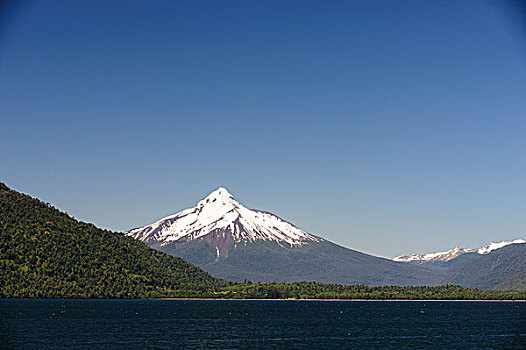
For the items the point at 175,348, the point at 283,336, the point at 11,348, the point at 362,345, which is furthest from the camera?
the point at 283,336

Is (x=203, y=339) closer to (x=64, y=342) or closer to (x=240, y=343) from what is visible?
(x=240, y=343)

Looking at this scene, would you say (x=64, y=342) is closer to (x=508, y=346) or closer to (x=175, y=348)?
(x=175, y=348)

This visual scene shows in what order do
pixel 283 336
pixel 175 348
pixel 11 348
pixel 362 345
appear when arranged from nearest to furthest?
pixel 11 348 < pixel 175 348 < pixel 362 345 < pixel 283 336

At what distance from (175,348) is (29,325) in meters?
66.3

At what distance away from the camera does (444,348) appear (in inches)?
6407

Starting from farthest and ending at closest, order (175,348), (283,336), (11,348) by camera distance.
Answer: (283,336) < (175,348) < (11,348)

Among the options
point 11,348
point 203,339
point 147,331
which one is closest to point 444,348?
point 203,339

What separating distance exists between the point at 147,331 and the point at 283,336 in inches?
1517

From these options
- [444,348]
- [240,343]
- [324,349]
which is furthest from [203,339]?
[444,348]

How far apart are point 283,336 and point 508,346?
5801cm

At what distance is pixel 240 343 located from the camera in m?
168

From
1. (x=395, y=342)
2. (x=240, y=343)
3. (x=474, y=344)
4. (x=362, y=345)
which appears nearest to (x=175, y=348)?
(x=240, y=343)

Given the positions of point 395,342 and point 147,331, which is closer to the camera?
point 395,342

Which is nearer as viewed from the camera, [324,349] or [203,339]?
[324,349]
